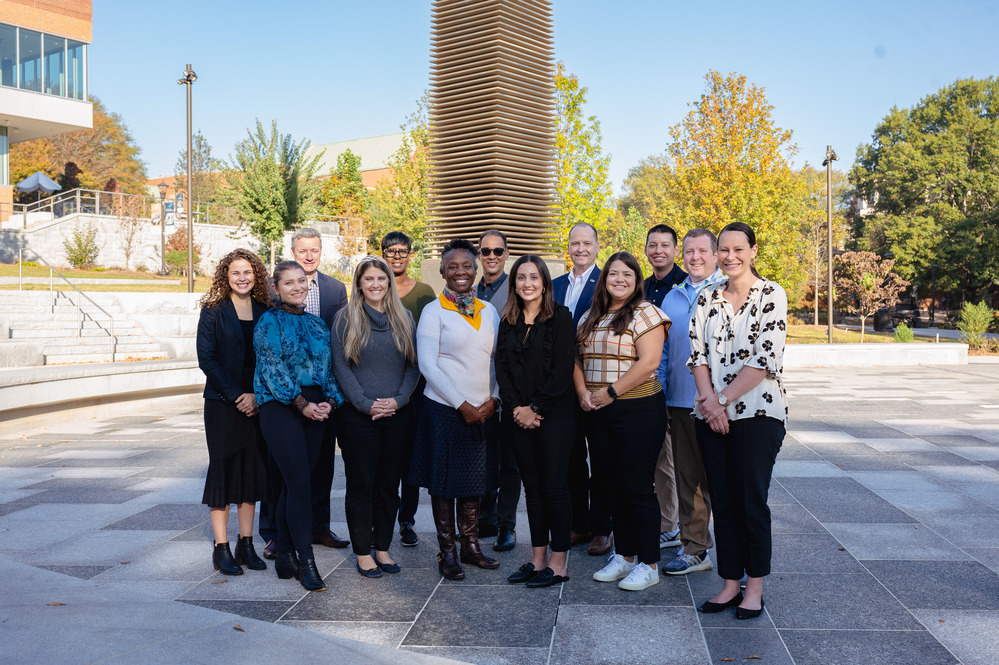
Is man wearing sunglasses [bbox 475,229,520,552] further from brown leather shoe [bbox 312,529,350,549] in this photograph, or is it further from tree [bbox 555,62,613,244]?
tree [bbox 555,62,613,244]

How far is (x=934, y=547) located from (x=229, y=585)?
439 centimetres

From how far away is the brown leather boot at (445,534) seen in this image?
14.5ft

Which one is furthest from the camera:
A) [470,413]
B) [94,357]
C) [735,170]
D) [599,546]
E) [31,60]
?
[31,60]

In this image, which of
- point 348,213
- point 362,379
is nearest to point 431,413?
point 362,379

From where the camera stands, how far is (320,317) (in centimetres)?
488

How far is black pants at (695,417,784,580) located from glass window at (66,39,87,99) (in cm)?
3757

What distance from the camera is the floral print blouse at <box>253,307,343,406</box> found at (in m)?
4.28

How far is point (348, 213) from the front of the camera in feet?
139

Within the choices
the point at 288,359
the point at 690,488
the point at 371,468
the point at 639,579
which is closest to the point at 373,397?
the point at 371,468

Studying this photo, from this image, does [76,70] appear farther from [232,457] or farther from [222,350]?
[232,457]

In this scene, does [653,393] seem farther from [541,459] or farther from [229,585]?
[229,585]

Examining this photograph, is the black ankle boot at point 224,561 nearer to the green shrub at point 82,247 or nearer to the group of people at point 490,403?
the group of people at point 490,403

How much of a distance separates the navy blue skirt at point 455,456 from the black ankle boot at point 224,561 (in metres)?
1.18

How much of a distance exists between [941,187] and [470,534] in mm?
48649
